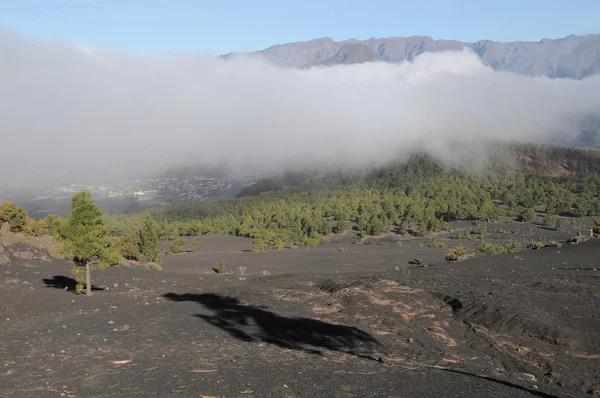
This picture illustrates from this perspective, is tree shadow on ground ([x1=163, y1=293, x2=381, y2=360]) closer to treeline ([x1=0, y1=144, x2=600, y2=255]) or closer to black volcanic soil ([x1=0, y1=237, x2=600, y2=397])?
black volcanic soil ([x1=0, y1=237, x2=600, y2=397])

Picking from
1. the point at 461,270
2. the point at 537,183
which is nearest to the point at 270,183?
the point at 537,183

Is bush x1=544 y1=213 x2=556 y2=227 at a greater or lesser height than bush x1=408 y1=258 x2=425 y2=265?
lesser

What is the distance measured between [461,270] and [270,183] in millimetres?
119433

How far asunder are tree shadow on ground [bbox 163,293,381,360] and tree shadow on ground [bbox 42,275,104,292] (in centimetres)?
904

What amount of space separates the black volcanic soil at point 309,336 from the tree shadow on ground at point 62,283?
0.69ft

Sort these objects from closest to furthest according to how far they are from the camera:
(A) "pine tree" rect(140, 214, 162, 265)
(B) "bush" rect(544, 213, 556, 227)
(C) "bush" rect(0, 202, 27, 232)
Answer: (C) "bush" rect(0, 202, 27, 232) < (A) "pine tree" rect(140, 214, 162, 265) < (B) "bush" rect(544, 213, 556, 227)

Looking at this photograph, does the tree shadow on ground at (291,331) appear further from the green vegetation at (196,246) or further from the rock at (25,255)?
the green vegetation at (196,246)

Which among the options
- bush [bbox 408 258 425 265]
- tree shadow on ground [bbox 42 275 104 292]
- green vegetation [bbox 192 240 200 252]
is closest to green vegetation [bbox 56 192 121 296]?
tree shadow on ground [bbox 42 275 104 292]

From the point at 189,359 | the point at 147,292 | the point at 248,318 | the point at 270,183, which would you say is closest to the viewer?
the point at 189,359

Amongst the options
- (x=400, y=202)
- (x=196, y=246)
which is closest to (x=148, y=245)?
(x=196, y=246)

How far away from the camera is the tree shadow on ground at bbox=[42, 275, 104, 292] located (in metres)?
25.2

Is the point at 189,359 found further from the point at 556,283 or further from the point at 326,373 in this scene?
the point at 556,283

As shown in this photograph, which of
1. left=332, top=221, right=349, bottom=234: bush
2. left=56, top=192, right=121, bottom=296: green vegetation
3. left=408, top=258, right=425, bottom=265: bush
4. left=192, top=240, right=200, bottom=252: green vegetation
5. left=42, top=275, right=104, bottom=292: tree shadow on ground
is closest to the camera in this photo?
left=56, top=192, right=121, bottom=296: green vegetation

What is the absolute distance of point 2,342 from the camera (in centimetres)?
1409
